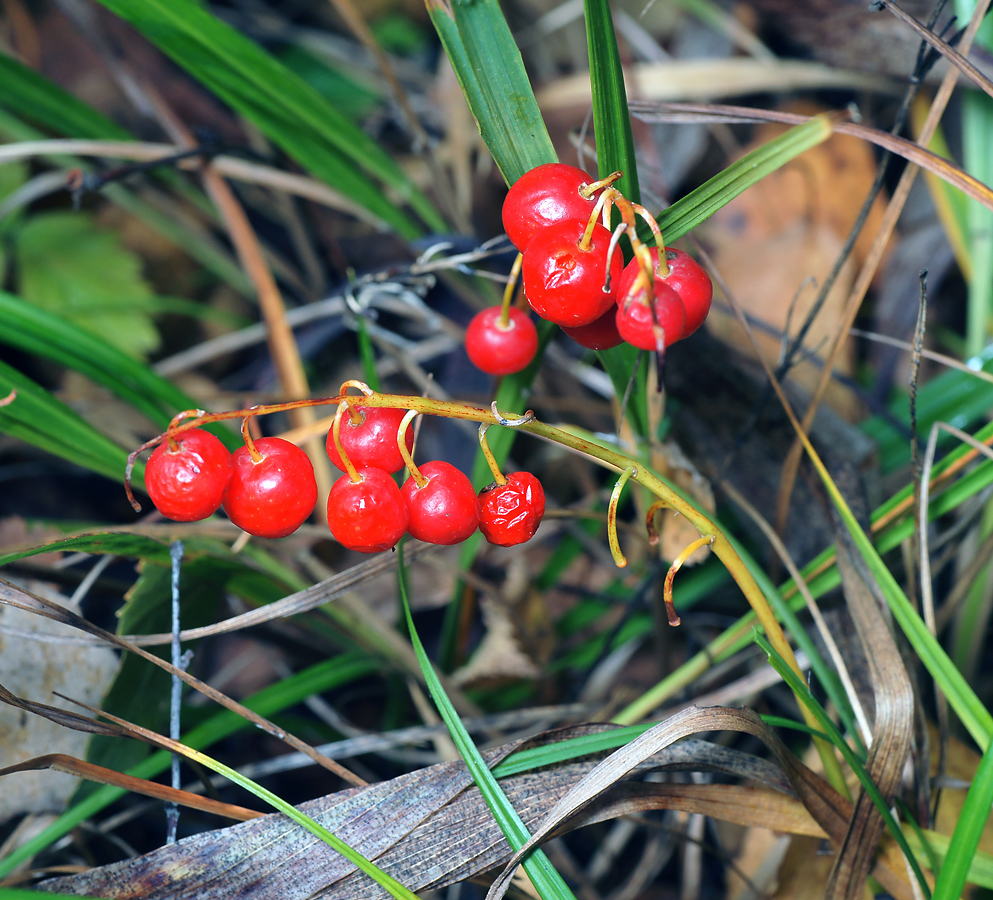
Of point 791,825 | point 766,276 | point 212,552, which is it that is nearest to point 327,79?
point 766,276

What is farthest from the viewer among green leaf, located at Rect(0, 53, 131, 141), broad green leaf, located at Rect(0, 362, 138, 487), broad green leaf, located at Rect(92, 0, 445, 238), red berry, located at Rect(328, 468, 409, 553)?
green leaf, located at Rect(0, 53, 131, 141)

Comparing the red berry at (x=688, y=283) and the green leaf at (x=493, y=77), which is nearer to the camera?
the red berry at (x=688, y=283)

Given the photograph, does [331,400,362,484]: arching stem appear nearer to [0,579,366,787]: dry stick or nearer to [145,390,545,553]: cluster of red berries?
[145,390,545,553]: cluster of red berries

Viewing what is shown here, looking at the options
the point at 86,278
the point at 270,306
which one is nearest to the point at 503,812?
the point at 270,306

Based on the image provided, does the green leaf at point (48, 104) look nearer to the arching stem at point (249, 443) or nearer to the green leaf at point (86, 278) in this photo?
the green leaf at point (86, 278)

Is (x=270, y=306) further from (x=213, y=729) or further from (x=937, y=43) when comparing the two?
(x=937, y=43)

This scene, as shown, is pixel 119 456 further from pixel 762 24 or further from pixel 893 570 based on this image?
pixel 762 24

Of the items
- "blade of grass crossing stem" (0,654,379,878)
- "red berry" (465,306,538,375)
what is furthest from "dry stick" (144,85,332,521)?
"red berry" (465,306,538,375)

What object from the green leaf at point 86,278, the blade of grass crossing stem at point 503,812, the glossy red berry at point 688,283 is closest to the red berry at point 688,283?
the glossy red berry at point 688,283
